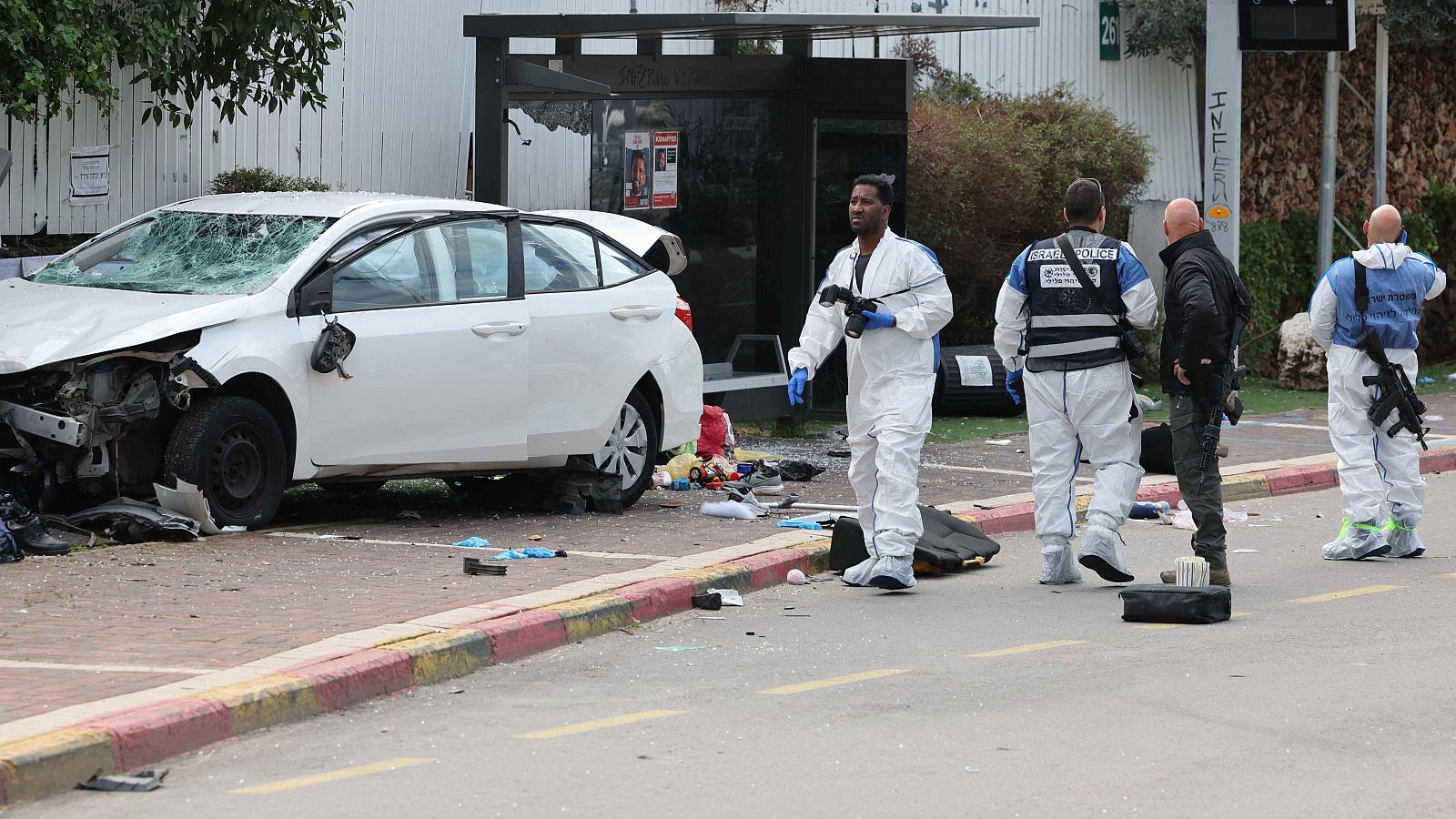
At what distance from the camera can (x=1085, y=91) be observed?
21953 millimetres

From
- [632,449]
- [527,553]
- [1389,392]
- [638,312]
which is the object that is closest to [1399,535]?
[1389,392]

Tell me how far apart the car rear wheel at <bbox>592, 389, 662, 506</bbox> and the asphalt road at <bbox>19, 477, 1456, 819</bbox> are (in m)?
2.43

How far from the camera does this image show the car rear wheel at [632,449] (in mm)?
11195

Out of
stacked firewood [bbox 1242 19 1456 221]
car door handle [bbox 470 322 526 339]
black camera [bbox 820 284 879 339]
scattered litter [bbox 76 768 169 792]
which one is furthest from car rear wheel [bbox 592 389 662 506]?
stacked firewood [bbox 1242 19 1456 221]

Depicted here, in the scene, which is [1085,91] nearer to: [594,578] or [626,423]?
[626,423]

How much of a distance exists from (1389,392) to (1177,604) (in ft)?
9.49

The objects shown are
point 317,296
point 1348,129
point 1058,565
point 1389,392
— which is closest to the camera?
point 1058,565

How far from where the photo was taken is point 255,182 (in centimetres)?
1372

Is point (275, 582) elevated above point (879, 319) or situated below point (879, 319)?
below

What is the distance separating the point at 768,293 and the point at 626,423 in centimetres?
525

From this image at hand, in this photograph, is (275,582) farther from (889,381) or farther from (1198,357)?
(1198,357)

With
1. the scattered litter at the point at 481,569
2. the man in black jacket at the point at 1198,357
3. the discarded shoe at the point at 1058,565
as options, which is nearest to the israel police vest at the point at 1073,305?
the man in black jacket at the point at 1198,357

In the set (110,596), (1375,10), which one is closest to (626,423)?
(110,596)

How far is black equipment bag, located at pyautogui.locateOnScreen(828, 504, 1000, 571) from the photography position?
9727mm
